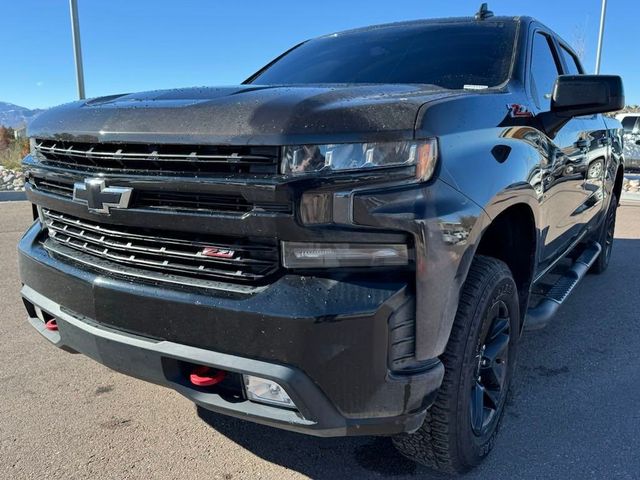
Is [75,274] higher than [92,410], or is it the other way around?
[75,274]

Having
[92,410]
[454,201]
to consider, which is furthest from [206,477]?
[454,201]

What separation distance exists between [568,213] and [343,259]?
219cm

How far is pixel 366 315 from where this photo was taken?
158 cm

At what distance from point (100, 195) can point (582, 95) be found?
87.8 inches

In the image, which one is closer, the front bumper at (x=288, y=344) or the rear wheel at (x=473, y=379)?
the front bumper at (x=288, y=344)

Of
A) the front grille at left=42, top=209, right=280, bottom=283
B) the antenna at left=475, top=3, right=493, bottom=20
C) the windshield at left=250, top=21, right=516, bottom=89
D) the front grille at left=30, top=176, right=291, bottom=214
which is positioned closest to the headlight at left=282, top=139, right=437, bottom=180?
the front grille at left=30, top=176, right=291, bottom=214

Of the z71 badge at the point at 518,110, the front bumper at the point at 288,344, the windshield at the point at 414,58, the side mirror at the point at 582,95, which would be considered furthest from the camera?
the windshield at the point at 414,58

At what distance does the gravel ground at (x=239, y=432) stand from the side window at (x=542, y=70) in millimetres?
1537

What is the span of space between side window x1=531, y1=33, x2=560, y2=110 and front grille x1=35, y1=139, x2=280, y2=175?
179 cm

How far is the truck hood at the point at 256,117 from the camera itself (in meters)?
1.65

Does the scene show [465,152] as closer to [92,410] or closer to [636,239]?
[92,410]

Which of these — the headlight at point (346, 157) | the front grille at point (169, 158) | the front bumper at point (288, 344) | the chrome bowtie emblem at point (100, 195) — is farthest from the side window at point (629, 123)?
the chrome bowtie emblem at point (100, 195)

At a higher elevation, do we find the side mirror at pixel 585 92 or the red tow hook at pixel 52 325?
the side mirror at pixel 585 92

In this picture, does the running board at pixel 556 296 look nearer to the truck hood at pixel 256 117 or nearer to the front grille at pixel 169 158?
the truck hood at pixel 256 117
